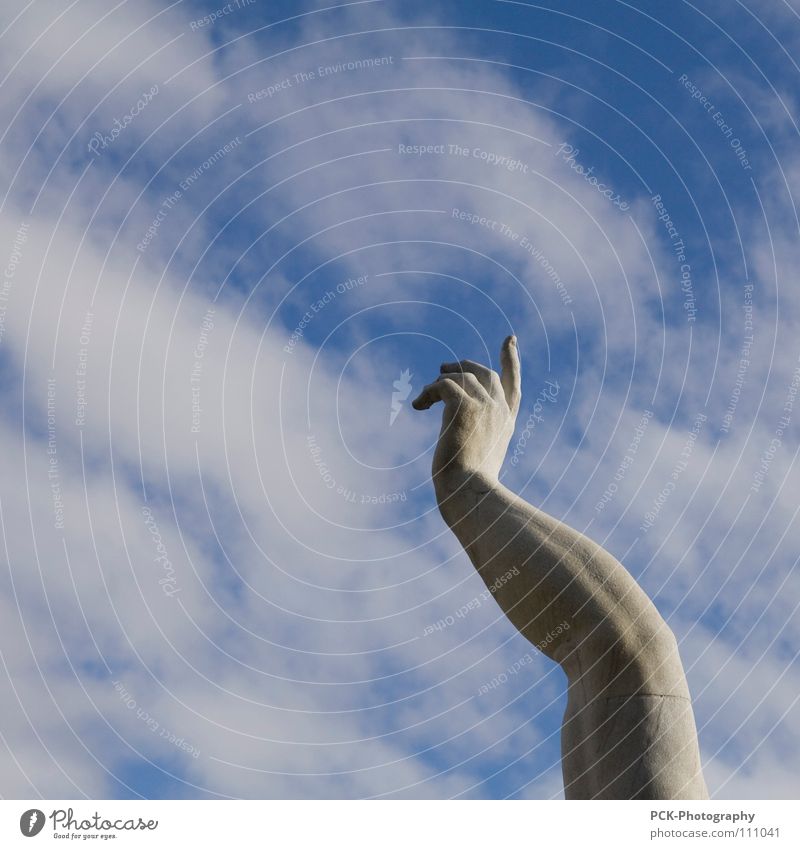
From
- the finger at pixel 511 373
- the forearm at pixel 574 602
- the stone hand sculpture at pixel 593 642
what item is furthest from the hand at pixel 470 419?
the forearm at pixel 574 602

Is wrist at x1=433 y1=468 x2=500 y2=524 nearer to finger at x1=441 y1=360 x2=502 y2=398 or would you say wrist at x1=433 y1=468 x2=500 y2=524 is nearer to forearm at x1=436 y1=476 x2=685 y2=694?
forearm at x1=436 y1=476 x2=685 y2=694

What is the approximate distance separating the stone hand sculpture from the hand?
409 millimetres

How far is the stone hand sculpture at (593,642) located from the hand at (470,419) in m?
0.41

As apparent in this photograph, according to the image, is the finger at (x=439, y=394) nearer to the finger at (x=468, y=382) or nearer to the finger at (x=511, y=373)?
the finger at (x=468, y=382)

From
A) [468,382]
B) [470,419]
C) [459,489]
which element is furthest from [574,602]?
[468,382]

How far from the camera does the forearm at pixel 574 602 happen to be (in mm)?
9031

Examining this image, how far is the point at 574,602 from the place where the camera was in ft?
30.6

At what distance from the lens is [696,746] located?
8859 mm

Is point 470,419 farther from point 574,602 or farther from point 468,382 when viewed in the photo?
point 574,602

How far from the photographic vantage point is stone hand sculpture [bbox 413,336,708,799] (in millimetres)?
8562
